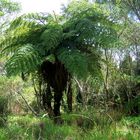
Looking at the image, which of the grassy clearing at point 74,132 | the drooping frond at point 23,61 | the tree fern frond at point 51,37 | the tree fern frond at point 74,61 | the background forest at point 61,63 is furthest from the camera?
the tree fern frond at point 51,37

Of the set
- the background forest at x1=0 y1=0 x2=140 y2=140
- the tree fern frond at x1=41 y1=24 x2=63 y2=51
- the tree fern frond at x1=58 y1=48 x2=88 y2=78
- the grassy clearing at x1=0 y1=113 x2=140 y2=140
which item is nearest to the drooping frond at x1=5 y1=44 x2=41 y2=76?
the background forest at x1=0 y1=0 x2=140 y2=140

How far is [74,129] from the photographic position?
6.14 m

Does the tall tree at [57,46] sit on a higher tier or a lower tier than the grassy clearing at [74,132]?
higher

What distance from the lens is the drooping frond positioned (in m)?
6.56

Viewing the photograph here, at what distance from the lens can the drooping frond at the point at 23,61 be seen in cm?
656

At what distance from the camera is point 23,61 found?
6656 millimetres

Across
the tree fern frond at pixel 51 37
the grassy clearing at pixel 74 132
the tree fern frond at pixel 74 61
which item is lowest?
the grassy clearing at pixel 74 132

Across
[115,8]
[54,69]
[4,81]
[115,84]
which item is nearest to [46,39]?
[54,69]

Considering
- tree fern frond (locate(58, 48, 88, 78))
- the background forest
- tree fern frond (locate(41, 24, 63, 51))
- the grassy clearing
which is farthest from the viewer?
tree fern frond (locate(41, 24, 63, 51))

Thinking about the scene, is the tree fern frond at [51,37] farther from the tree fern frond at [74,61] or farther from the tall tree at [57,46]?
the tree fern frond at [74,61]

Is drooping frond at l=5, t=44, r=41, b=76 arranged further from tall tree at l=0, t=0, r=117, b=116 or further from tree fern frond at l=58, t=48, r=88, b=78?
tree fern frond at l=58, t=48, r=88, b=78

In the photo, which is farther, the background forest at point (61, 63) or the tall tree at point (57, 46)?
the tall tree at point (57, 46)

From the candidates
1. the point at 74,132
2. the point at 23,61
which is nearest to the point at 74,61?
the point at 23,61

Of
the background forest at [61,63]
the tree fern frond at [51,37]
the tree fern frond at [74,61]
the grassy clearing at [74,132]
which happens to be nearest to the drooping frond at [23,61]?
the background forest at [61,63]
